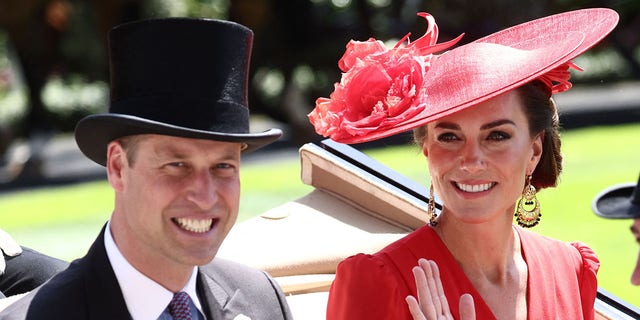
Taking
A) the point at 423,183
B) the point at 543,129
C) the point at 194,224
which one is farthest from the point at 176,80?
the point at 423,183

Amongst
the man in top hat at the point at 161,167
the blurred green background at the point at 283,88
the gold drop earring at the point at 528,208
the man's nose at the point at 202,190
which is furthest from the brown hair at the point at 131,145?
the blurred green background at the point at 283,88

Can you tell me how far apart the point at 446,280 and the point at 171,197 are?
83cm

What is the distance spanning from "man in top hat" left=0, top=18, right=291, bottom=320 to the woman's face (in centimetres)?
54

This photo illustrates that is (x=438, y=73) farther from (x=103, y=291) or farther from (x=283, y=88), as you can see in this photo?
(x=283, y=88)

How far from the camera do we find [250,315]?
95.8 inches

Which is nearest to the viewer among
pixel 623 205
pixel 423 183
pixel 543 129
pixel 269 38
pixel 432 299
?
pixel 432 299

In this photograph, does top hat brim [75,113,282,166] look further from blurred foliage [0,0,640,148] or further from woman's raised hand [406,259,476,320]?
blurred foliage [0,0,640,148]

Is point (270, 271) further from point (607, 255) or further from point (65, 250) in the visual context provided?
point (65, 250)

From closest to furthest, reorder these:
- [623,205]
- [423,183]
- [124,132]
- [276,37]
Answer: [124,132]
[623,205]
[423,183]
[276,37]

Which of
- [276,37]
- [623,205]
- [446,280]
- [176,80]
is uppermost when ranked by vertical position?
[276,37]

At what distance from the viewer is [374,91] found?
2707 mm

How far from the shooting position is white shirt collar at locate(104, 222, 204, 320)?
2.24m

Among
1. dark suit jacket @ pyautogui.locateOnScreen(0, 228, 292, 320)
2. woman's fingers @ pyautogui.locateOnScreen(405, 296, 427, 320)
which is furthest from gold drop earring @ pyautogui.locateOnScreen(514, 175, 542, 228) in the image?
dark suit jacket @ pyautogui.locateOnScreen(0, 228, 292, 320)

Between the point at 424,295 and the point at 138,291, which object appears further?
the point at 424,295
